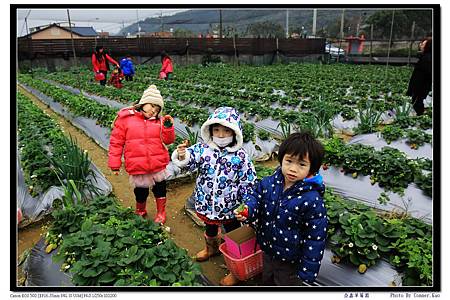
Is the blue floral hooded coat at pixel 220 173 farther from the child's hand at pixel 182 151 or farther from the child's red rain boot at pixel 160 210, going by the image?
the child's red rain boot at pixel 160 210

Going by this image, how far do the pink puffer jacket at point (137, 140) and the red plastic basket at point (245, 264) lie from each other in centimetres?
110

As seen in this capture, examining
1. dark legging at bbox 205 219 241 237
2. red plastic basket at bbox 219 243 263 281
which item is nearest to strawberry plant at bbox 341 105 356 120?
dark legging at bbox 205 219 241 237

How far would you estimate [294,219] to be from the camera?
2119mm

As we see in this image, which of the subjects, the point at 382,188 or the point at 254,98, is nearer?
the point at 382,188

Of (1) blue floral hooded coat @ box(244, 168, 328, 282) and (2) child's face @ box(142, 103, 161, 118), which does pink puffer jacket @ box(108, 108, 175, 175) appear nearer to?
(2) child's face @ box(142, 103, 161, 118)

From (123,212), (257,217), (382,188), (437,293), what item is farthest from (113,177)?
(437,293)

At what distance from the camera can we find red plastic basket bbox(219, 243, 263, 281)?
2.40m

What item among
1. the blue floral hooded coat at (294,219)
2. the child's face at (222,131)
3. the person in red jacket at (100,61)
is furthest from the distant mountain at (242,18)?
the person in red jacket at (100,61)

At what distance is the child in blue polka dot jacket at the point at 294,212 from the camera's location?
206 centimetres

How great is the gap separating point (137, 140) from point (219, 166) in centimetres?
92

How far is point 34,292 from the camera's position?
2064 millimetres

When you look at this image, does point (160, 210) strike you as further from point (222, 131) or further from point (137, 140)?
point (222, 131)

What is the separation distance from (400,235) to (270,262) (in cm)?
99

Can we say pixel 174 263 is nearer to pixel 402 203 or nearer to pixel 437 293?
pixel 437 293
